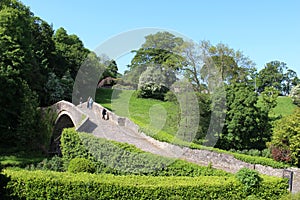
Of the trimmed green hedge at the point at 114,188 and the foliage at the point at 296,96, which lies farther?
the foliage at the point at 296,96

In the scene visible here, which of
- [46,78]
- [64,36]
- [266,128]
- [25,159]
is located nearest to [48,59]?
[46,78]

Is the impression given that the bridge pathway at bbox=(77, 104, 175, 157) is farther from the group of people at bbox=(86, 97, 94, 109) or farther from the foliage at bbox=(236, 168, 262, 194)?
the foliage at bbox=(236, 168, 262, 194)

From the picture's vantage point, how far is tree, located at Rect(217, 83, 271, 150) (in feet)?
65.7

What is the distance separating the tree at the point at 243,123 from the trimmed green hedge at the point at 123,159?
6.93 meters

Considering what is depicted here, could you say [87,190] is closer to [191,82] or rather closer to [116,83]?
[116,83]

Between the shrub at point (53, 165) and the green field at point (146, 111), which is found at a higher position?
the green field at point (146, 111)

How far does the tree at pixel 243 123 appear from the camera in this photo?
65.7ft

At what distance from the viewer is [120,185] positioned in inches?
433

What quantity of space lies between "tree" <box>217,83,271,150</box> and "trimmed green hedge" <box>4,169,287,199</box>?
876 centimetres

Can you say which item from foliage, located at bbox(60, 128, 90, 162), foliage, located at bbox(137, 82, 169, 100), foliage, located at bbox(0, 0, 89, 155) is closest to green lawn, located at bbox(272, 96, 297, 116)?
foliage, located at bbox(137, 82, 169, 100)

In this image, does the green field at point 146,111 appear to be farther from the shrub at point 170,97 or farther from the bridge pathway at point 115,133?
the bridge pathway at point 115,133

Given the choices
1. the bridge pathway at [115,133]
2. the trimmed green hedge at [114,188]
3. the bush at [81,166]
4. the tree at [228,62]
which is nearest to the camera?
the trimmed green hedge at [114,188]

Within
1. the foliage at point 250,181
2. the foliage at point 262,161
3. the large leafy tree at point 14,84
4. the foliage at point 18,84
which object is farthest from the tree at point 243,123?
the large leafy tree at point 14,84

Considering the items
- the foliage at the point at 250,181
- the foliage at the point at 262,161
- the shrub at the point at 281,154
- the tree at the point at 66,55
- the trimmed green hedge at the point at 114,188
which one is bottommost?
the trimmed green hedge at the point at 114,188
